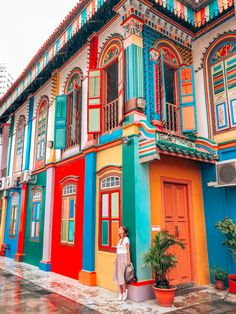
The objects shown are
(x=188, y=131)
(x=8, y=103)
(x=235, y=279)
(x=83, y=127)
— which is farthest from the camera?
(x=8, y=103)

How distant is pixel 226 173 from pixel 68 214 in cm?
499

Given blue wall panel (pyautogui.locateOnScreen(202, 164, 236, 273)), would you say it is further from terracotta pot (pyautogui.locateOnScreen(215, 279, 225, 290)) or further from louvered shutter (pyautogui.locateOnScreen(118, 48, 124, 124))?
louvered shutter (pyautogui.locateOnScreen(118, 48, 124, 124))

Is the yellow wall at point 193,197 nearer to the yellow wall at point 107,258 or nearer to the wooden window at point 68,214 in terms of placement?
the yellow wall at point 107,258

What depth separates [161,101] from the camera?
791cm

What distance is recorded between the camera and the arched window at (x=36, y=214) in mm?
10961

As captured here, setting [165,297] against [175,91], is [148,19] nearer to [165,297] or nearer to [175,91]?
[175,91]

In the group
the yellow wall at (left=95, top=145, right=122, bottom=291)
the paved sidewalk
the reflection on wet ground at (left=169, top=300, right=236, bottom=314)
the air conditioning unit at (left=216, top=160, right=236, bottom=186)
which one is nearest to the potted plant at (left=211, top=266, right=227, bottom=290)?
the paved sidewalk

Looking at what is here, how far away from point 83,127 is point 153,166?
10.5ft

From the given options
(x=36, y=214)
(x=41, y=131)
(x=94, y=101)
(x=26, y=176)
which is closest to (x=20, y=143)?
(x=41, y=131)

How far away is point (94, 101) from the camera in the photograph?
8.46 meters

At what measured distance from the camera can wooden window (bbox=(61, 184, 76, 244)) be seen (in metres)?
8.86

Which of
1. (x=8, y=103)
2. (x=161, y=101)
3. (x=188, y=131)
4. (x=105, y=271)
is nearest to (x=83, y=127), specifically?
(x=161, y=101)

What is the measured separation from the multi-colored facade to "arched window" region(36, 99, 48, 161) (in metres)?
1.23

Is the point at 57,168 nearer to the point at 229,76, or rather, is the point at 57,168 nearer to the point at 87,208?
the point at 87,208
